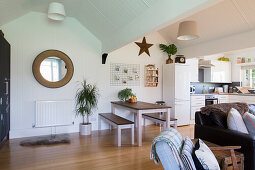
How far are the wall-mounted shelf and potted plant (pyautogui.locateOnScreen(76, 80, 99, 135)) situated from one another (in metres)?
1.61

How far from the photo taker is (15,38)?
13.2 feet

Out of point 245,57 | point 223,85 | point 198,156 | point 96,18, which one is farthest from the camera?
point 223,85

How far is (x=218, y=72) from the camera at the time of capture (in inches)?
261

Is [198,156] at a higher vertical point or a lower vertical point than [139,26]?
lower

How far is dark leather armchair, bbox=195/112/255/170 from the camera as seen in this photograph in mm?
2197

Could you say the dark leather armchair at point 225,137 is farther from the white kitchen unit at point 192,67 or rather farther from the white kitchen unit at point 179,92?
Answer: the white kitchen unit at point 192,67

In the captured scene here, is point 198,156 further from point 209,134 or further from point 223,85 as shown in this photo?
point 223,85

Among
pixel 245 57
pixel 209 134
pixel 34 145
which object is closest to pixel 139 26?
pixel 209 134

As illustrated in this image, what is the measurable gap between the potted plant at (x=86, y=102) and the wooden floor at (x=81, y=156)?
0.33 metres

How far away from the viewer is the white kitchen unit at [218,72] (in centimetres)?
647

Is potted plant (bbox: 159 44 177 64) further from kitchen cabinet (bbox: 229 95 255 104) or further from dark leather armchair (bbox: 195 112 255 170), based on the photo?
dark leather armchair (bbox: 195 112 255 170)

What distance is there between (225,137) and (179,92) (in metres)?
2.85

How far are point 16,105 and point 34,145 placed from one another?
1.07 meters

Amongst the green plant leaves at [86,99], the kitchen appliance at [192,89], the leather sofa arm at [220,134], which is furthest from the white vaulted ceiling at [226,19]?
the green plant leaves at [86,99]
